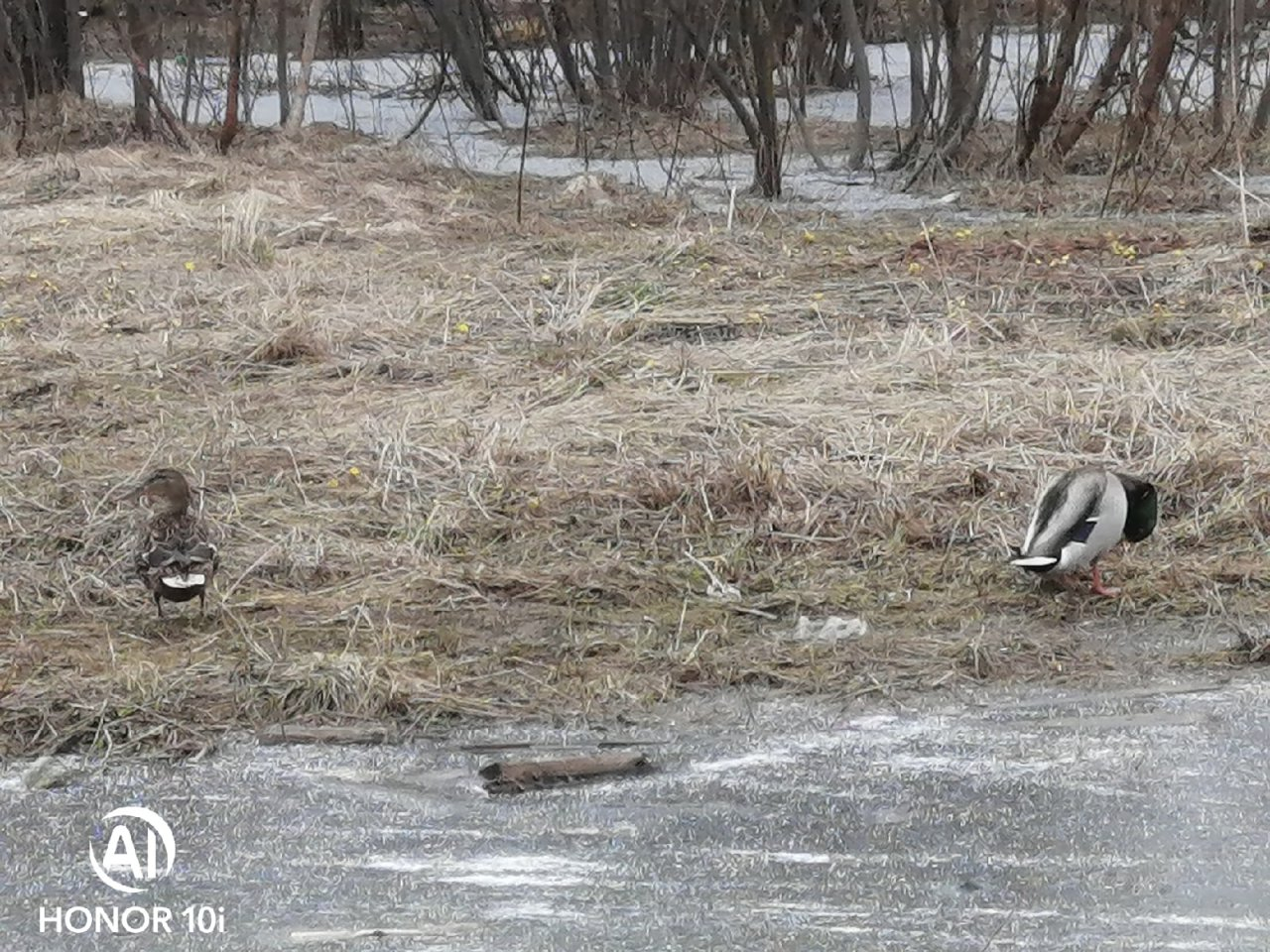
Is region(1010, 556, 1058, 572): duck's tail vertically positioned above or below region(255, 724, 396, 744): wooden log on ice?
above

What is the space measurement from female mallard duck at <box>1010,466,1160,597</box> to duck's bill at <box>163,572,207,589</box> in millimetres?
2180

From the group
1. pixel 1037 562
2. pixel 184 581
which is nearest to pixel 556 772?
pixel 184 581

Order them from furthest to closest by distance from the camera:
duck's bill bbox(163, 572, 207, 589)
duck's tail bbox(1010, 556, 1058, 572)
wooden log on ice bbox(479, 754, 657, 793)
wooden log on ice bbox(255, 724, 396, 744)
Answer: duck's tail bbox(1010, 556, 1058, 572) → duck's bill bbox(163, 572, 207, 589) → wooden log on ice bbox(255, 724, 396, 744) → wooden log on ice bbox(479, 754, 657, 793)

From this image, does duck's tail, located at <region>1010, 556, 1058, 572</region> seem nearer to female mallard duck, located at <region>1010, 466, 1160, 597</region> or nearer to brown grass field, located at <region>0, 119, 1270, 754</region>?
female mallard duck, located at <region>1010, 466, 1160, 597</region>

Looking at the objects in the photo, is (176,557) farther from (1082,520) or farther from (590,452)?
(1082,520)

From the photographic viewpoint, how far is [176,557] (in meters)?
5.05

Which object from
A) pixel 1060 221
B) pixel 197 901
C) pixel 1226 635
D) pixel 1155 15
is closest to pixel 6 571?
pixel 197 901

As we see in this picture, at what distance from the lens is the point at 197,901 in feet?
12.6

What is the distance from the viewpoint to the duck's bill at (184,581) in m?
5.00

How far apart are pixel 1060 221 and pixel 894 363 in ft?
11.2

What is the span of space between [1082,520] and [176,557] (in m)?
2.42

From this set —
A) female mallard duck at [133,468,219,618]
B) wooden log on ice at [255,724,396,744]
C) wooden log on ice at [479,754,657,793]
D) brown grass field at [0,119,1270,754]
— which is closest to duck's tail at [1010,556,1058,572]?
brown grass field at [0,119,1270,754]

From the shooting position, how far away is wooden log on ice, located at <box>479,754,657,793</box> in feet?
14.3

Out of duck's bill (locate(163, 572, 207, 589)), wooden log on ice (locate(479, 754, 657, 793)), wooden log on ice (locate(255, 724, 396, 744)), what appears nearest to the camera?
wooden log on ice (locate(479, 754, 657, 793))
